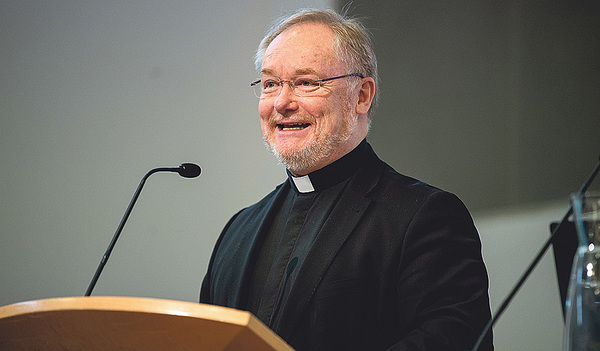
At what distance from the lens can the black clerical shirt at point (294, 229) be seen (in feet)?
6.71

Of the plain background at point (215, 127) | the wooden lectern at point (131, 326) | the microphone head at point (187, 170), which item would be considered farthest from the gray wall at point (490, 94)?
the wooden lectern at point (131, 326)

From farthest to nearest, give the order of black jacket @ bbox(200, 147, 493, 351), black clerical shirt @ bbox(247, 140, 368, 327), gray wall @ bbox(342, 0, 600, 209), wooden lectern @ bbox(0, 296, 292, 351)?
gray wall @ bbox(342, 0, 600, 209) < black clerical shirt @ bbox(247, 140, 368, 327) < black jacket @ bbox(200, 147, 493, 351) < wooden lectern @ bbox(0, 296, 292, 351)

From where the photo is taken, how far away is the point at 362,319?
1858 millimetres

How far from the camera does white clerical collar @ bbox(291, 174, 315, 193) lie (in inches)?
89.4

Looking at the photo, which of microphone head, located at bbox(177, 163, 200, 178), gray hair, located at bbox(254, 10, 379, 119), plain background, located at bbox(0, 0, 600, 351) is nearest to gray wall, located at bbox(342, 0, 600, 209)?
plain background, located at bbox(0, 0, 600, 351)

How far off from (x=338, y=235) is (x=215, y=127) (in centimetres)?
180

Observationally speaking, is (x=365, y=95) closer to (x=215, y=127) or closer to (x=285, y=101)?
(x=285, y=101)

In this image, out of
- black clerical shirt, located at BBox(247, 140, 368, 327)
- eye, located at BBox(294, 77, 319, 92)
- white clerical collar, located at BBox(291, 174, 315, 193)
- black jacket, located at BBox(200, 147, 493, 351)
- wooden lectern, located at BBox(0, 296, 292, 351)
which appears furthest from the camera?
white clerical collar, located at BBox(291, 174, 315, 193)

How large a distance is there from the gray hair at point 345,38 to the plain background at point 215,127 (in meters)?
1.07

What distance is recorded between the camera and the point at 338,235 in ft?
6.57

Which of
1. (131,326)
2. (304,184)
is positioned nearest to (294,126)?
(304,184)

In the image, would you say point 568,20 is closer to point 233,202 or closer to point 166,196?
point 233,202

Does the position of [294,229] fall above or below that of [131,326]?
below

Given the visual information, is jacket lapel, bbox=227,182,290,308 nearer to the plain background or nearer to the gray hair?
the gray hair
